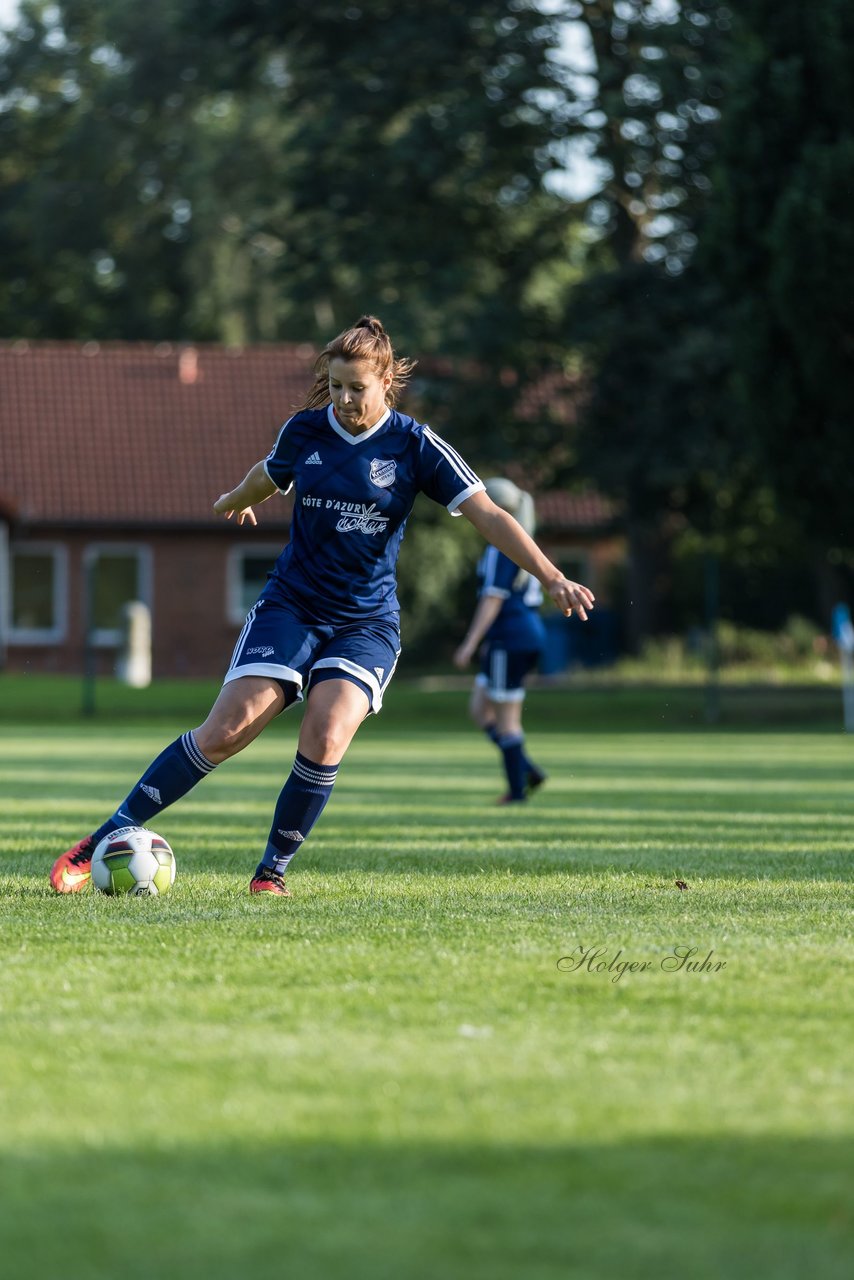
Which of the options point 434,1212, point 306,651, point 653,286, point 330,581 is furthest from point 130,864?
point 653,286

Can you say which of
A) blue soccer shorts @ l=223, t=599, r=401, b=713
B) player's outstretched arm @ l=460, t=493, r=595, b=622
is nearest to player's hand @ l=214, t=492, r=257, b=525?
blue soccer shorts @ l=223, t=599, r=401, b=713

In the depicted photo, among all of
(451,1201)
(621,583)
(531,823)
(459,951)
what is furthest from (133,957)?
(621,583)

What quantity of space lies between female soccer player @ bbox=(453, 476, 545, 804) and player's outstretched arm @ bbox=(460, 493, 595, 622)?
18.1 feet

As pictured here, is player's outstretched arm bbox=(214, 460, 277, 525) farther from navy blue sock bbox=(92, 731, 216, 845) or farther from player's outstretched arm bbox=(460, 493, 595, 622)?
navy blue sock bbox=(92, 731, 216, 845)

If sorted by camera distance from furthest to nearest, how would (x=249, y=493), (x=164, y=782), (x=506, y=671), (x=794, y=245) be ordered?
(x=794, y=245)
(x=506, y=671)
(x=249, y=493)
(x=164, y=782)

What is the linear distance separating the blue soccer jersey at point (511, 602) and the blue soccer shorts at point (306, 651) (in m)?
5.58

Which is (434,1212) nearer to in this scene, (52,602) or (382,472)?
(382,472)

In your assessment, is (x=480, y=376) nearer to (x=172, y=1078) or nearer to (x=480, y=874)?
(x=480, y=874)

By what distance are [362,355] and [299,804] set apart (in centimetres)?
159

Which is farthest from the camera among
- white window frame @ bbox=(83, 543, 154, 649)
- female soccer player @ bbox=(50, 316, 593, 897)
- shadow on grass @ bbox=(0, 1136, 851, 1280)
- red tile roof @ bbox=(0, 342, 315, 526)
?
white window frame @ bbox=(83, 543, 154, 649)

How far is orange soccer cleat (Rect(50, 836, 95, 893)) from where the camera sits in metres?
6.79

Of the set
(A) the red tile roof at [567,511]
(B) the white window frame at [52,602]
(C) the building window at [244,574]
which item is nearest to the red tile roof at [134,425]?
(B) the white window frame at [52,602]

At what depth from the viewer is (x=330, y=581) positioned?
6660mm

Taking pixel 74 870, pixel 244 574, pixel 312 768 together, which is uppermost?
pixel 312 768
